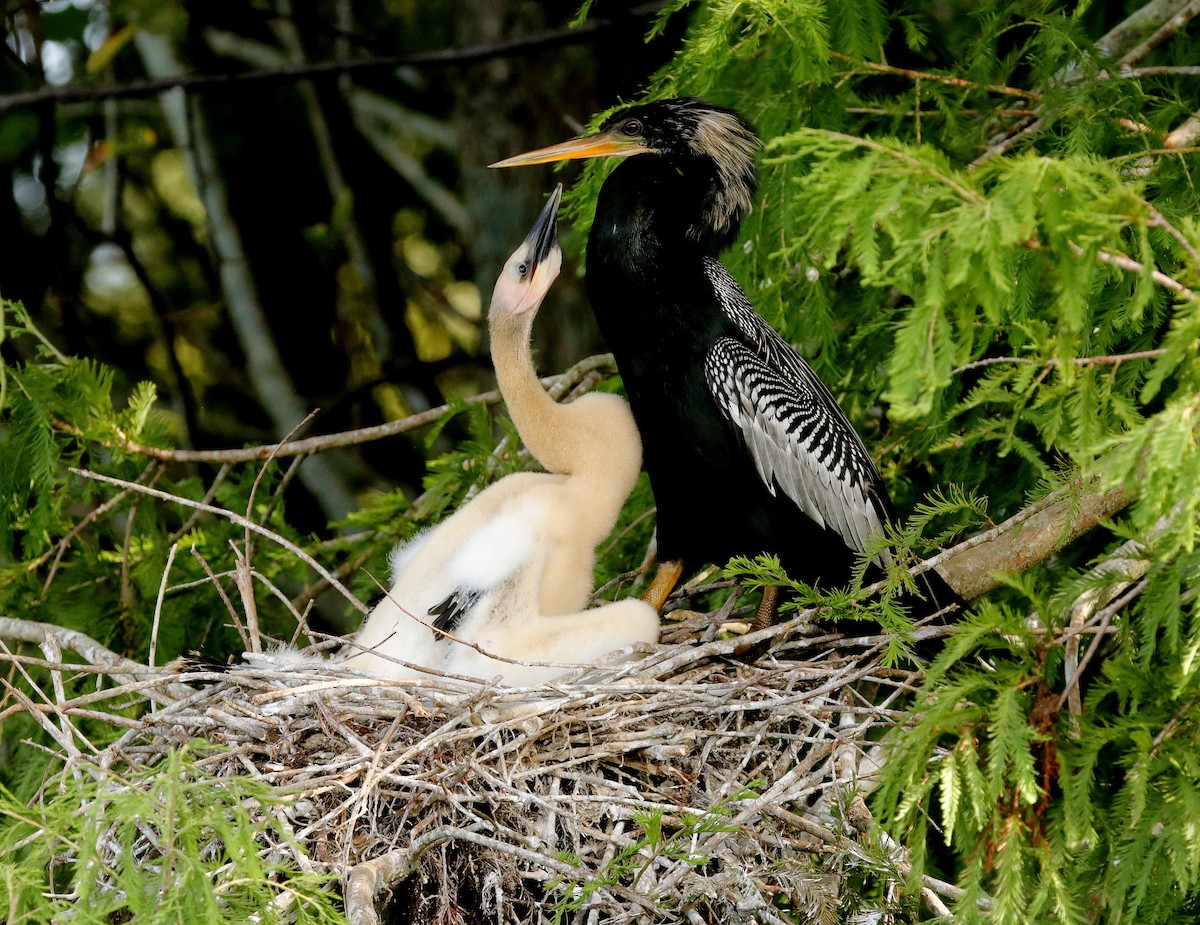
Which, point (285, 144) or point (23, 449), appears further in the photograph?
point (285, 144)

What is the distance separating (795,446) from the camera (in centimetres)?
392

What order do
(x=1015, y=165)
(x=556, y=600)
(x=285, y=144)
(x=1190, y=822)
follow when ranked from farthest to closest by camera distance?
(x=285, y=144) < (x=556, y=600) < (x=1190, y=822) < (x=1015, y=165)

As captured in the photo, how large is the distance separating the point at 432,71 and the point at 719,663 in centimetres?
622

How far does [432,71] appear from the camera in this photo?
8805 millimetres

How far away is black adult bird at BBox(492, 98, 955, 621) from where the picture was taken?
154 inches

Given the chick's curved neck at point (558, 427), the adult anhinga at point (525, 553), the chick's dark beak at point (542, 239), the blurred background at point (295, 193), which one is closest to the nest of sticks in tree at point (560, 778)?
the adult anhinga at point (525, 553)

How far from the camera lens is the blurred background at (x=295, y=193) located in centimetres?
624

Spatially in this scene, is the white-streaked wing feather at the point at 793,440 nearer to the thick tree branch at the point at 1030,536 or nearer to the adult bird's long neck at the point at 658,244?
the adult bird's long neck at the point at 658,244

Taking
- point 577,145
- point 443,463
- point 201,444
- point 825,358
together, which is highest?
point 577,145

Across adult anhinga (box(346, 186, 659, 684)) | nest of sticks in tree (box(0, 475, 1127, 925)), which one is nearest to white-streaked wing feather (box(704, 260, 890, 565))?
adult anhinga (box(346, 186, 659, 684))

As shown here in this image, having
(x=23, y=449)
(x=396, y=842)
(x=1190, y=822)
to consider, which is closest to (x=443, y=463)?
(x=23, y=449)

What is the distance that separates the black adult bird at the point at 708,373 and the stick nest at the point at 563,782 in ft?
1.90

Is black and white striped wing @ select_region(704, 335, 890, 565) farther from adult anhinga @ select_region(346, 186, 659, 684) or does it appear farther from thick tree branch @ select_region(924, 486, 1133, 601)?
adult anhinga @ select_region(346, 186, 659, 684)

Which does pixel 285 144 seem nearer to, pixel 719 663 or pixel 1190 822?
pixel 719 663
